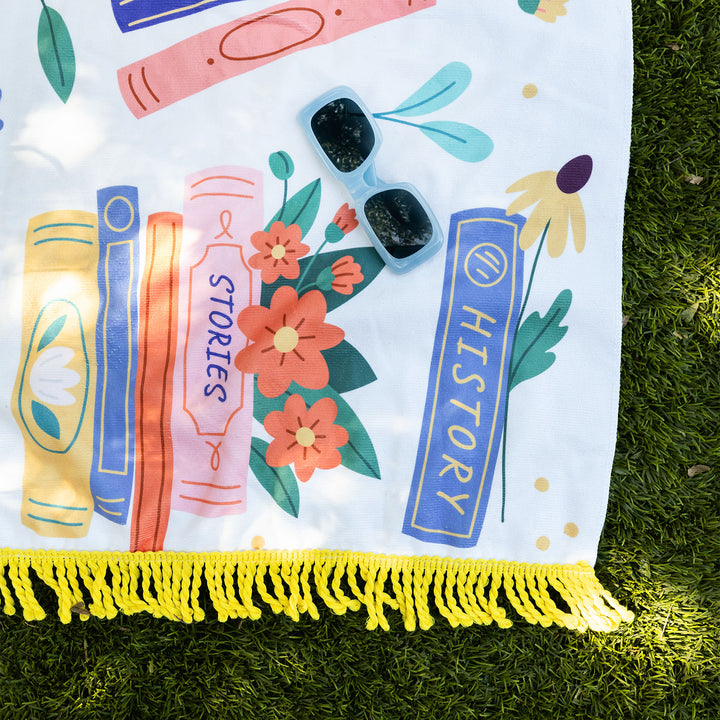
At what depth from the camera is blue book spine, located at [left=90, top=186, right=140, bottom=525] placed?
1.14 m

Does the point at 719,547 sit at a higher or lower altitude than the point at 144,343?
lower

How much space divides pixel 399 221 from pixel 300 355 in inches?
13.1

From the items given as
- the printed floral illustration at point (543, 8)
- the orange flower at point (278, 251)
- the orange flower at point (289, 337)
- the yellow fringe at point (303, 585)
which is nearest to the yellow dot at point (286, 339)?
the orange flower at point (289, 337)

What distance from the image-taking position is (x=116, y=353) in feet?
3.76

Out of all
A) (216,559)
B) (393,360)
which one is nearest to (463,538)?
(393,360)

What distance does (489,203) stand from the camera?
1157 mm

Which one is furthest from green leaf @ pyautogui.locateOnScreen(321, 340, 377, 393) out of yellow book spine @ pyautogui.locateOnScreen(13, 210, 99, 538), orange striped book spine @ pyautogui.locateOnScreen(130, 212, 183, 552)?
yellow book spine @ pyautogui.locateOnScreen(13, 210, 99, 538)

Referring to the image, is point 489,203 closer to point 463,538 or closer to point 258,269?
point 258,269

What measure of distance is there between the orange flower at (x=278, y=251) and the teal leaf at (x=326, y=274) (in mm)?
14

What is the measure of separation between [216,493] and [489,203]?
31.8 inches

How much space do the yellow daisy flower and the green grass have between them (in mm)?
174

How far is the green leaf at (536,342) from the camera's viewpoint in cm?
115

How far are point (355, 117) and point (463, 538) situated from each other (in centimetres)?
88

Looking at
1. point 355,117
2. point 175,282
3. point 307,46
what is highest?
point 307,46
